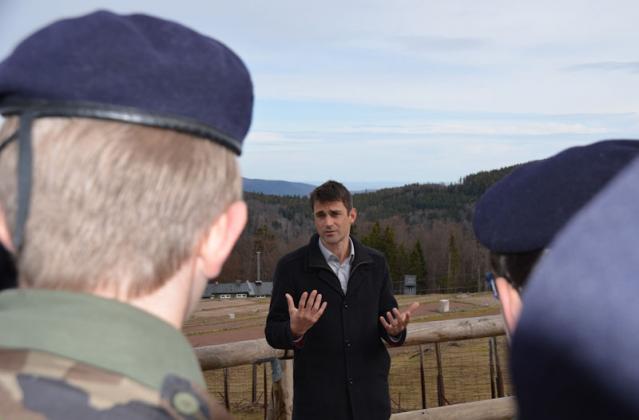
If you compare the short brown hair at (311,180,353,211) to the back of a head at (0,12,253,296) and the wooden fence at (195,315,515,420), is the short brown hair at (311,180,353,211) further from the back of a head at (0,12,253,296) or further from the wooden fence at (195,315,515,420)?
the back of a head at (0,12,253,296)

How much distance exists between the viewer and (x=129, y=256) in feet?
3.23

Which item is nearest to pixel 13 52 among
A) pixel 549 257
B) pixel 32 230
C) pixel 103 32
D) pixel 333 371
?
pixel 103 32

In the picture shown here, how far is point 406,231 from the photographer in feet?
275

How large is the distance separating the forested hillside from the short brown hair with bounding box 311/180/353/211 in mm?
47412

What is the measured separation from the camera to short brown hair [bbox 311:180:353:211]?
4.04 metres

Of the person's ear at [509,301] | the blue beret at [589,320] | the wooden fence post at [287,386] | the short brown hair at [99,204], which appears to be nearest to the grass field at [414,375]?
the person's ear at [509,301]

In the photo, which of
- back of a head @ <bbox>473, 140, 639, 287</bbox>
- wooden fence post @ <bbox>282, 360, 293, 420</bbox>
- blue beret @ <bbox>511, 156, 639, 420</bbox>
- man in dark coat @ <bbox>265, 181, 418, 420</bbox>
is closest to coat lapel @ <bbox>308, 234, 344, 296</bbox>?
man in dark coat @ <bbox>265, 181, 418, 420</bbox>

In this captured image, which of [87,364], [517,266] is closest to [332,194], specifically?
[517,266]

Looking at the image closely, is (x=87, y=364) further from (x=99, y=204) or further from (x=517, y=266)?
(x=517, y=266)

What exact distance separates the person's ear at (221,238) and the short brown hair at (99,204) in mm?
86

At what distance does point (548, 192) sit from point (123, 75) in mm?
754

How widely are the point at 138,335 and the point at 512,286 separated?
77 cm

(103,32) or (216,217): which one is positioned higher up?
(103,32)

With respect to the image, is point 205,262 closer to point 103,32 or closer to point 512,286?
point 103,32
